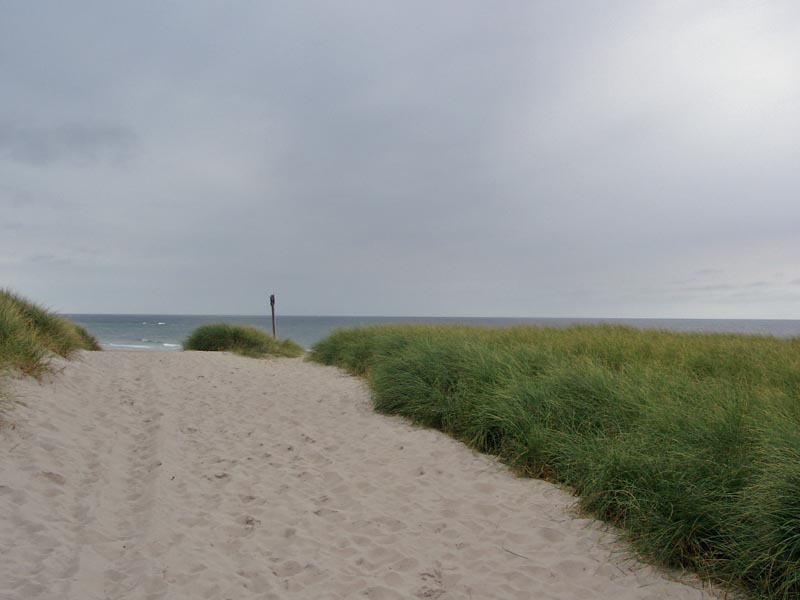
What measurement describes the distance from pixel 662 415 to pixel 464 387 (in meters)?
2.51

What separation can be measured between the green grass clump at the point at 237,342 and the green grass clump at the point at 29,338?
19.4 ft

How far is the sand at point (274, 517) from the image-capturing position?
3.10m

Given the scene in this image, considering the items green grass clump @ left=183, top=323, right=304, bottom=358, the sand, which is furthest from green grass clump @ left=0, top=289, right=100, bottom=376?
green grass clump @ left=183, top=323, right=304, bottom=358

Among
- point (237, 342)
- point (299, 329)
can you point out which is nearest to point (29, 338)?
point (237, 342)

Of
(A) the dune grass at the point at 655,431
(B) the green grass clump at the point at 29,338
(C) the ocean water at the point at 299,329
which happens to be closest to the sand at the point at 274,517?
(A) the dune grass at the point at 655,431

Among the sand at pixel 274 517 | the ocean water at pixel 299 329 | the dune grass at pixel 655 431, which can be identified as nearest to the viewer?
the dune grass at pixel 655 431

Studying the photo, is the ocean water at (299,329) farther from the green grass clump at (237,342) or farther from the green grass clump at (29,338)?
the green grass clump at (29,338)

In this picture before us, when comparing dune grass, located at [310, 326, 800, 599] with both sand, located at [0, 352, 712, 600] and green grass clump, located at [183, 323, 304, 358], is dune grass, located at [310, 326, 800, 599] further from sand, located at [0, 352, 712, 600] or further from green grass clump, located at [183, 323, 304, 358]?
green grass clump, located at [183, 323, 304, 358]

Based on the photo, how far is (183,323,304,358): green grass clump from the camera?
664 inches

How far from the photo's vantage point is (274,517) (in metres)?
4.11

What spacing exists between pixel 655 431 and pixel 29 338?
8576 millimetres

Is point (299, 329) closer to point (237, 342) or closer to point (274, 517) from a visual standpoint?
point (237, 342)

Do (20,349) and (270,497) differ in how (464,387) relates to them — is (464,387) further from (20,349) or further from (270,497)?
(20,349)

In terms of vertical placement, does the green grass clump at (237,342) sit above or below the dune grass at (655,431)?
above
